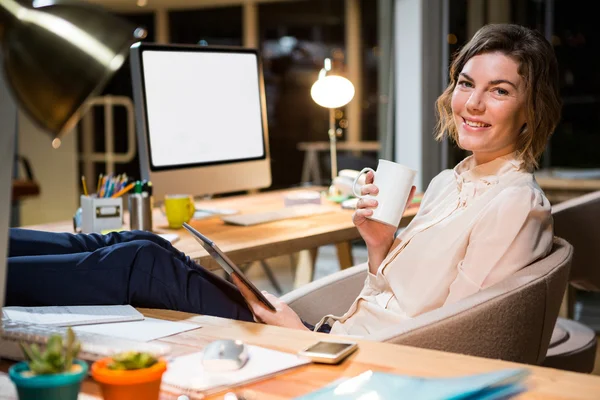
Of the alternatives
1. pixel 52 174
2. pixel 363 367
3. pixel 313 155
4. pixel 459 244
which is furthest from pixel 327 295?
pixel 52 174

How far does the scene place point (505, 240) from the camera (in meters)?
1.62

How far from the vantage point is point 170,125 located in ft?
8.78

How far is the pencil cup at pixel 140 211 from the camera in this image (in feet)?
7.77

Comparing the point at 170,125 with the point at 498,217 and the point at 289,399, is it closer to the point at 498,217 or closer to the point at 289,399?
the point at 498,217

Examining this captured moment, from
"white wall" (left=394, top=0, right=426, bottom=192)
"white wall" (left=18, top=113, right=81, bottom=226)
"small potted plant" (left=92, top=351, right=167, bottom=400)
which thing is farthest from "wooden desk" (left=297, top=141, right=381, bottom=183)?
"small potted plant" (left=92, top=351, right=167, bottom=400)

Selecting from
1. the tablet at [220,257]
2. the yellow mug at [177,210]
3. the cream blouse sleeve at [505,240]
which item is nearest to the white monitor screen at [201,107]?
the yellow mug at [177,210]

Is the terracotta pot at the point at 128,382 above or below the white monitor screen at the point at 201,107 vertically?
below

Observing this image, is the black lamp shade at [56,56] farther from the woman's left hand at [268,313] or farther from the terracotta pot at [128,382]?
the woman's left hand at [268,313]

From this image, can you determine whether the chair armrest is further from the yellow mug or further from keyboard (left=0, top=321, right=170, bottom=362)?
keyboard (left=0, top=321, right=170, bottom=362)

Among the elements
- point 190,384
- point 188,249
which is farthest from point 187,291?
point 190,384

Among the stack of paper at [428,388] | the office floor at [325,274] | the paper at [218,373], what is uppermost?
the stack of paper at [428,388]

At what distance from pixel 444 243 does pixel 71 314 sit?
0.81 meters

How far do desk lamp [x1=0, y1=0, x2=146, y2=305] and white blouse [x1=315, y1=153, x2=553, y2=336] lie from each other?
0.99 metres

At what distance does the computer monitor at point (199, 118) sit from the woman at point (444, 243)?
0.89 meters
